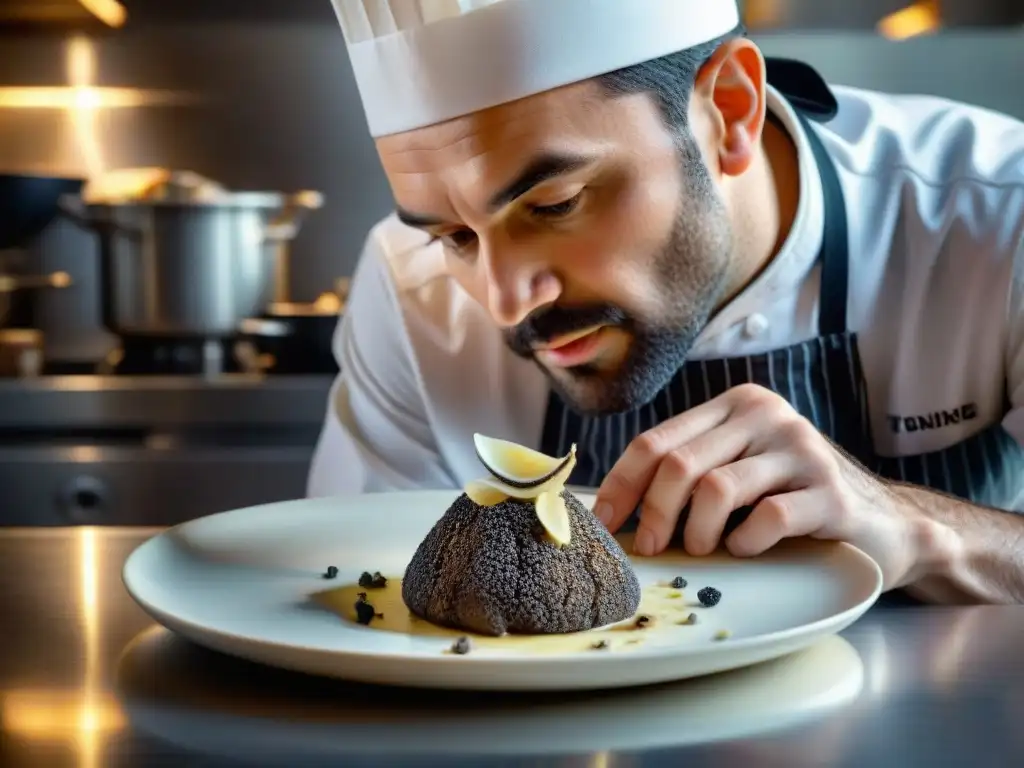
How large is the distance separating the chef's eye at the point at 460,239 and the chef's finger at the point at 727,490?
37 cm

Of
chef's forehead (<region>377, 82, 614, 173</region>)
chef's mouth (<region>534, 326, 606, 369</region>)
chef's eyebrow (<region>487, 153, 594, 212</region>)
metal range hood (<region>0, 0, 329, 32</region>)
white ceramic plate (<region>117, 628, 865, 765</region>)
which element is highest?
metal range hood (<region>0, 0, 329, 32</region>)

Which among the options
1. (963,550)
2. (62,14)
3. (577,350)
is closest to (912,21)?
(62,14)

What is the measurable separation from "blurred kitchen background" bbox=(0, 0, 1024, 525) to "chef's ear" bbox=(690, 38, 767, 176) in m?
1.24

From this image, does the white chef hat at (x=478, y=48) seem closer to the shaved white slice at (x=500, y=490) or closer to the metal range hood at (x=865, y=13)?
the shaved white slice at (x=500, y=490)

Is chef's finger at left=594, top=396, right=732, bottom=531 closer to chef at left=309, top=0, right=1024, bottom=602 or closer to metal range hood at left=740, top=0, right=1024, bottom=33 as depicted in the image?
chef at left=309, top=0, right=1024, bottom=602

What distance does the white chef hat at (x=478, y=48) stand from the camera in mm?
1104

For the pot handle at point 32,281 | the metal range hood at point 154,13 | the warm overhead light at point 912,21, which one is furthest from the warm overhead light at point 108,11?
the warm overhead light at point 912,21

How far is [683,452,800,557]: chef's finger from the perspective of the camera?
0.88 m

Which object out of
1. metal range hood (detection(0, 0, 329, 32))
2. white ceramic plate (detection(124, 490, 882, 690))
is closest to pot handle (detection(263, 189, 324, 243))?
metal range hood (detection(0, 0, 329, 32))

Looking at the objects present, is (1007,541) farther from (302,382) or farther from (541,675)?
(302,382)

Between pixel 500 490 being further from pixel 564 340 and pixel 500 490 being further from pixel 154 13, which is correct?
pixel 154 13

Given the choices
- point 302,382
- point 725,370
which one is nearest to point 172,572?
point 725,370

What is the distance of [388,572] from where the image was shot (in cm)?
88

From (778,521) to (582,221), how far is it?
39 cm
